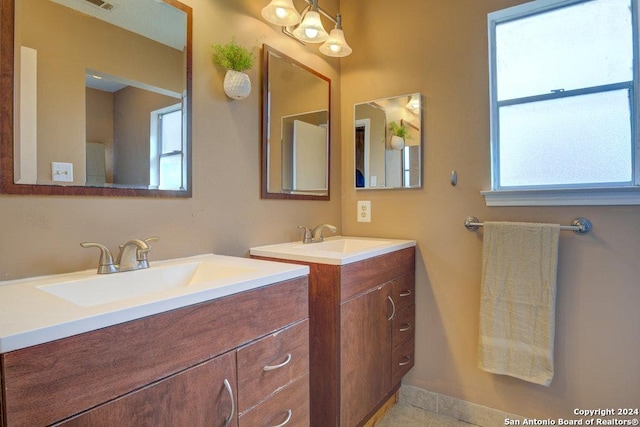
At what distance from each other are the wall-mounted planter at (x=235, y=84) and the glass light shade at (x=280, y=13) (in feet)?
1.10

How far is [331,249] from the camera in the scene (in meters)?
1.85

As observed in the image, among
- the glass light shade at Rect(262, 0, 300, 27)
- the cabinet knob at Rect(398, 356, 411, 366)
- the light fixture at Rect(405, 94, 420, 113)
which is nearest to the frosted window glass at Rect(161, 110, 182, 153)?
the glass light shade at Rect(262, 0, 300, 27)

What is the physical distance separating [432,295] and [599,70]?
1334 mm

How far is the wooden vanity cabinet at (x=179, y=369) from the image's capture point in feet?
1.86

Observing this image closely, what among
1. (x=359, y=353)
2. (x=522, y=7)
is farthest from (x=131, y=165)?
(x=522, y=7)

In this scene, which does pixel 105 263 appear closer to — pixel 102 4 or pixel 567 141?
pixel 102 4

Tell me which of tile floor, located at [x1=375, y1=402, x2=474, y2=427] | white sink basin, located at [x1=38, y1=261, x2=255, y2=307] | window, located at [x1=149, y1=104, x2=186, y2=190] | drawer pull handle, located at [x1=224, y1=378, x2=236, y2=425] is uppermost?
window, located at [x1=149, y1=104, x2=186, y2=190]

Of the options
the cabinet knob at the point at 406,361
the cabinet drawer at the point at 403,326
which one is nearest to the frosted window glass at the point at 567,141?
the cabinet drawer at the point at 403,326

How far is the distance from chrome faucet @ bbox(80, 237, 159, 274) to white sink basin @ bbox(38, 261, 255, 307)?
25 millimetres

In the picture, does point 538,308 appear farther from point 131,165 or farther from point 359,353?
point 131,165

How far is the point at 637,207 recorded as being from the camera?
140cm

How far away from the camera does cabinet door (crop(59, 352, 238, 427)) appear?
65 centimetres

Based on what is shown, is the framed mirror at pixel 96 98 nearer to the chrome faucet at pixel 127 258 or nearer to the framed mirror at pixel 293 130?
the chrome faucet at pixel 127 258

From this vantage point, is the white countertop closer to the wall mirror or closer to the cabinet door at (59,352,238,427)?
the cabinet door at (59,352,238,427)
